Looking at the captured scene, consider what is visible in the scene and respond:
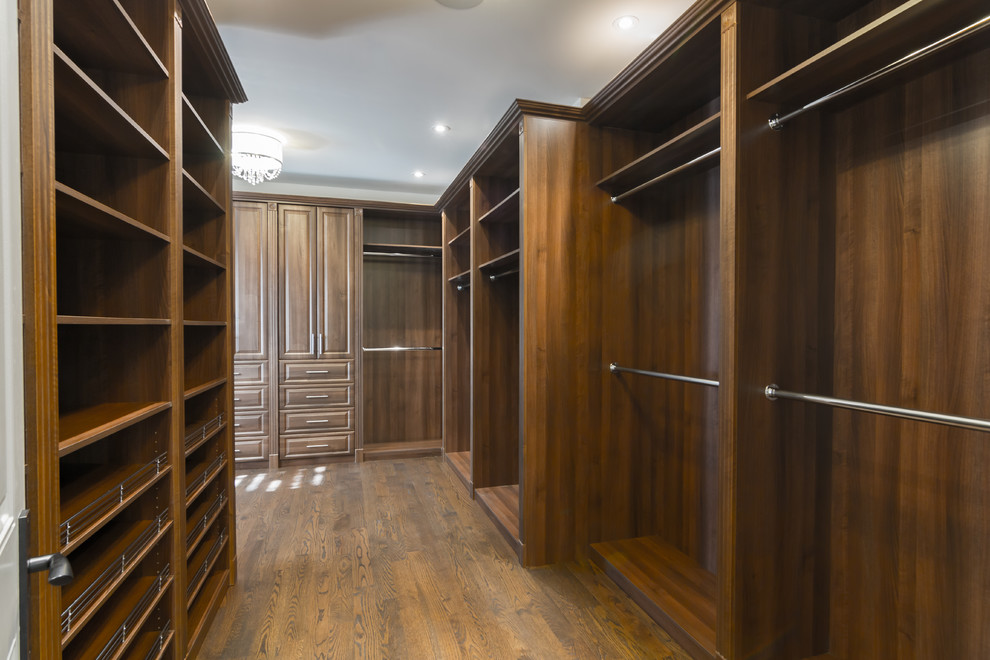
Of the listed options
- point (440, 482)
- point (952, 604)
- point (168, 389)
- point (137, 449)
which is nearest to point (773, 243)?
point (952, 604)

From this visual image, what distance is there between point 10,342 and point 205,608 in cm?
170

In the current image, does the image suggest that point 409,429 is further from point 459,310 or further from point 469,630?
point 469,630

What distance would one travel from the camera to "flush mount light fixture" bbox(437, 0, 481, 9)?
2172 mm

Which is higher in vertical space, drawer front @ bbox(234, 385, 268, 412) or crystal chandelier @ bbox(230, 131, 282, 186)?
crystal chandelier @ bbox(230, 131, 282, 186)

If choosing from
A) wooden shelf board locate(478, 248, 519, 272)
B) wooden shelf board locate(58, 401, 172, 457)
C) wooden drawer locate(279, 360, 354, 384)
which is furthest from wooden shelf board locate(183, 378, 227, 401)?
wooden drawer locate(279, 360, 354, 384)

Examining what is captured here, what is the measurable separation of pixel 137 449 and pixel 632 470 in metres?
2.10

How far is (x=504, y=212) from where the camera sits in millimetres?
3025

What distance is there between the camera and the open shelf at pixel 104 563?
1.09 metres

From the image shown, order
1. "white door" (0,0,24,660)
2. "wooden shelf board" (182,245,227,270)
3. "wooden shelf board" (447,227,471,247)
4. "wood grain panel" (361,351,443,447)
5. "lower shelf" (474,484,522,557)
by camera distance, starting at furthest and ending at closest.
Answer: "wood grain panel" (361,351,443,447), "wooden shelf board" (447,227,471,247), "lower shelf" (474,484,522,557), "wooden shelf board" (182,245,227,270), "white door" (0,0,24,660)

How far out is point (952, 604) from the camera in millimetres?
1349

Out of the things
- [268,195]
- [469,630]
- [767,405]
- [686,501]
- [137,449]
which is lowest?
[469,630]

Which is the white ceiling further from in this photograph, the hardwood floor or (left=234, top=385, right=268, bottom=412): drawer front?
the hardwood floor

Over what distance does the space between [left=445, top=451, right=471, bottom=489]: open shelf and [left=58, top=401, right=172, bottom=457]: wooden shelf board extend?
2.36m

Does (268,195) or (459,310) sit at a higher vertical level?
(268,195)
